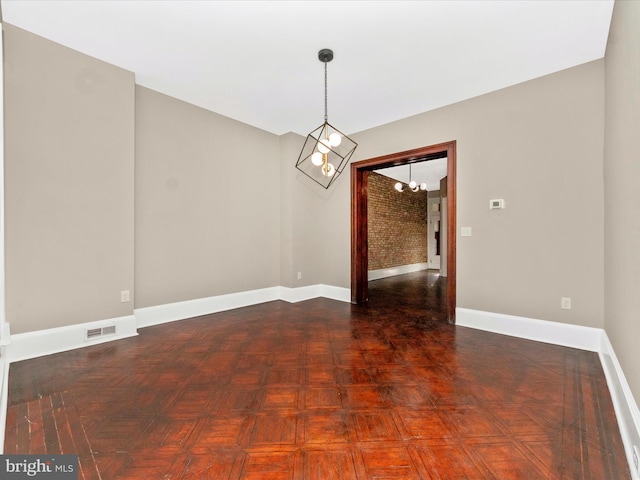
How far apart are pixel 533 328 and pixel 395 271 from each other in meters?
5.07

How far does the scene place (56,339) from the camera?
103 inches

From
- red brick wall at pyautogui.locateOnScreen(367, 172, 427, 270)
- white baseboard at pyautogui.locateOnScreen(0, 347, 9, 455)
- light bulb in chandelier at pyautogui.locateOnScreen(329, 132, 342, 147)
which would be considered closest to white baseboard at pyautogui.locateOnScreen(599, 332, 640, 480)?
light bulb in chandelier at pyautogui.locateOnScreen(329, 132, 342, 147)

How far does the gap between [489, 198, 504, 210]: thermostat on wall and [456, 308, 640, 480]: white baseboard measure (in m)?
1.22

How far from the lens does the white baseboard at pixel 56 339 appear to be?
2441mm

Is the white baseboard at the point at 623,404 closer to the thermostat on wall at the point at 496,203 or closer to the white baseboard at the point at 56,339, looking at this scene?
the thermostat on wall at the point at 496,203

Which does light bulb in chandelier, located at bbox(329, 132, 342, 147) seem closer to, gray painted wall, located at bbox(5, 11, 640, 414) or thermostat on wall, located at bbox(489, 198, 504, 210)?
gray painted wall, located at bbox(5, 11, 640, 414)

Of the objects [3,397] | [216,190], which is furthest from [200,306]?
[3,397]

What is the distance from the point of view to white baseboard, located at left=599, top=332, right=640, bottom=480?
1383 mm

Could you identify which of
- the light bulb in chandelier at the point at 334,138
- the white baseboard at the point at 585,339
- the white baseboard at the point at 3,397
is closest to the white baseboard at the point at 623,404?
the white baseboard at the point at 585,339

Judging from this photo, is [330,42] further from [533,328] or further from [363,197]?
[533,328]

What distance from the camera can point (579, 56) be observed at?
8.99 feet

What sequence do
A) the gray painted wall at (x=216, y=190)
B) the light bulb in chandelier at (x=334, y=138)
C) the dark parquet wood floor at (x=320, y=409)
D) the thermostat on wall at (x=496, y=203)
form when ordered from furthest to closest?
the thermostat on wall at (x=496, y=203)
the light bulb in chandelier at (x=334, y=138)
the gray painted wall at (x=216, y=190)
the dark parquet wood floor at (x=320, y=409)

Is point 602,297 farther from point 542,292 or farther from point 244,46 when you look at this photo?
point 244,46

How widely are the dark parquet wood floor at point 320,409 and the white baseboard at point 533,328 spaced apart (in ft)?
0.55
